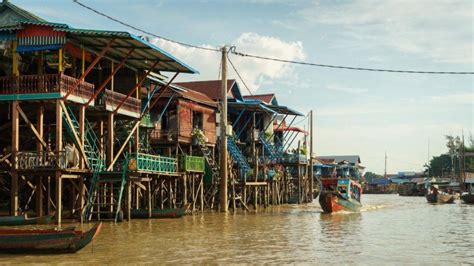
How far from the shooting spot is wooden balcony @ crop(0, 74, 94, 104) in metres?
22.8

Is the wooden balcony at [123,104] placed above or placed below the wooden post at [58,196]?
above

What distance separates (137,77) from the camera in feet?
95.3

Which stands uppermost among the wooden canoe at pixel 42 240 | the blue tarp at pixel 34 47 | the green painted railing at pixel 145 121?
the blue tarp at pixel 34 47

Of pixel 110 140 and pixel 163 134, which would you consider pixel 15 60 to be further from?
pixel 163 134

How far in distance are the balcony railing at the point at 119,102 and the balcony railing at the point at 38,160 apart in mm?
4222

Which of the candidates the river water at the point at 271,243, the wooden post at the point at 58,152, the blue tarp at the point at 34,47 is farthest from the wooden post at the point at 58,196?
the blue tarp at the point at 34,47

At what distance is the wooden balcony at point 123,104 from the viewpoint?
2605 cm

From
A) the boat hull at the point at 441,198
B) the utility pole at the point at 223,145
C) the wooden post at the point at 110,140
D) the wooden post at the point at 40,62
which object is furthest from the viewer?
the boat hull at the point at 441,198

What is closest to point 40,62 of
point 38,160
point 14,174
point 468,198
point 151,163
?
point 38,160

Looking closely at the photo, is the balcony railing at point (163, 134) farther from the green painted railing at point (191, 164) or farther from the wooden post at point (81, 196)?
the wooden post at point (81, 196)

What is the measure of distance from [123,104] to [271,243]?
38.3ft

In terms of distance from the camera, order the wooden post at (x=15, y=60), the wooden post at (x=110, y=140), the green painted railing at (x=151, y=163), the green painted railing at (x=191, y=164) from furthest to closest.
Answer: the green painted railing at (x=191, y=164) → the wooden post at (x=110, y=140) → the green painted railing at (x=151, y=163) → the wooden post at (x=15, y=60)

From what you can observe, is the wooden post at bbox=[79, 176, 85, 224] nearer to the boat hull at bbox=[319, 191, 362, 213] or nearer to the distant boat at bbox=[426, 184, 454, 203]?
the boat hull at bbox=[319, 191, 362, 213]

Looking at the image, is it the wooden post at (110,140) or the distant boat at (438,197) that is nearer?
the wooden post at (110,140)
